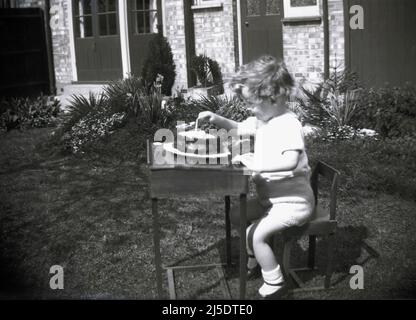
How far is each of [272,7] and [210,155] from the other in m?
7.49

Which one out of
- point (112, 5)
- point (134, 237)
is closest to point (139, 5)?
point (112, 5)

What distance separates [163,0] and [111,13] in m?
1.48

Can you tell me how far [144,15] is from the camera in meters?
12.5

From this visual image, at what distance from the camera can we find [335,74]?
880cm

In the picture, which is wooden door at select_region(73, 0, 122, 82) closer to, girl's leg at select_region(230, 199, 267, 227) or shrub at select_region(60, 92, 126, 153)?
shrub at select_region(60, 92, 126, 153)

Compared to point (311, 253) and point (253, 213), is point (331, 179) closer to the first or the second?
point (253, 213)

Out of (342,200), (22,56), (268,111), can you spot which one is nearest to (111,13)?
(22,56)

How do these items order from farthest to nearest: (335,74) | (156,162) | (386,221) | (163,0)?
(163,0), (335,74), (386,221), (156,162)

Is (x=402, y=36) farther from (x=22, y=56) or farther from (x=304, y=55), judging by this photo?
(x=22, y=56)

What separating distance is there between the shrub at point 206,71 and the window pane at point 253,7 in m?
1.13

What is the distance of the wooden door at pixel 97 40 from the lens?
41.7 feet

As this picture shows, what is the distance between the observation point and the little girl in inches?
139

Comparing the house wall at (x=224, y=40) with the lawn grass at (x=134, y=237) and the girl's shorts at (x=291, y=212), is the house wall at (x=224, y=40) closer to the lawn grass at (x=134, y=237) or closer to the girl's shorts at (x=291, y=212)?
the lawn grass at (x=134, y=237)

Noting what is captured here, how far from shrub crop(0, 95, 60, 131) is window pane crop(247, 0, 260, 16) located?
4.05 metres
